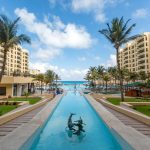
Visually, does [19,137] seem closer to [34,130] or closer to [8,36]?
[34,130]

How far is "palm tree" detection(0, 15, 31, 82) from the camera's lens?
2586 cm

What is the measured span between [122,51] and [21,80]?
8777 cm

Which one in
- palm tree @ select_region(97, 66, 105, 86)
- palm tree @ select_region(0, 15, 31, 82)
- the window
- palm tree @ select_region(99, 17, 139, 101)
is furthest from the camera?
palm tree @ select_region(97, 66, 105, 86)

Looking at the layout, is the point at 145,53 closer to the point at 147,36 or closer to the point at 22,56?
the point at 147,36

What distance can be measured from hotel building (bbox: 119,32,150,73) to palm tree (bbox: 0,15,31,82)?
71.0 metres

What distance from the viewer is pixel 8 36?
26.0m

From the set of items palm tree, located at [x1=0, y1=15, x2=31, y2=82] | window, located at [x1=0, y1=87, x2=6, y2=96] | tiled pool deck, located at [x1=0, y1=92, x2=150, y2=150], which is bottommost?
tiled pool deck, located at [x1=0, y1=92, x2=150, y2=150]

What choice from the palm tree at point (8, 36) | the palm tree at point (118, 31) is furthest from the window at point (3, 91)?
the palm tree at point (118, 31)

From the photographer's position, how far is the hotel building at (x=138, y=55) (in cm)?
9325

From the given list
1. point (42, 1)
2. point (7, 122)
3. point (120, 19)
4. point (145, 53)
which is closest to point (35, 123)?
point (7, 122)

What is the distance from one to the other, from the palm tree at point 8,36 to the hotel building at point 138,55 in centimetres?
7097

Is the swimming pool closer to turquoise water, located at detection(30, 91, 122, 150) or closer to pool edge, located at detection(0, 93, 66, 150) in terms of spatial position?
turquoise water, located at detection(30, 91, 122, 150)

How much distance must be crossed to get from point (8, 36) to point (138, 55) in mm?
81533

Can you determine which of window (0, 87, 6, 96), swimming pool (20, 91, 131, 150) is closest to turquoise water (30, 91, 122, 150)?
swimming pool (20, 91, 131, 150)
